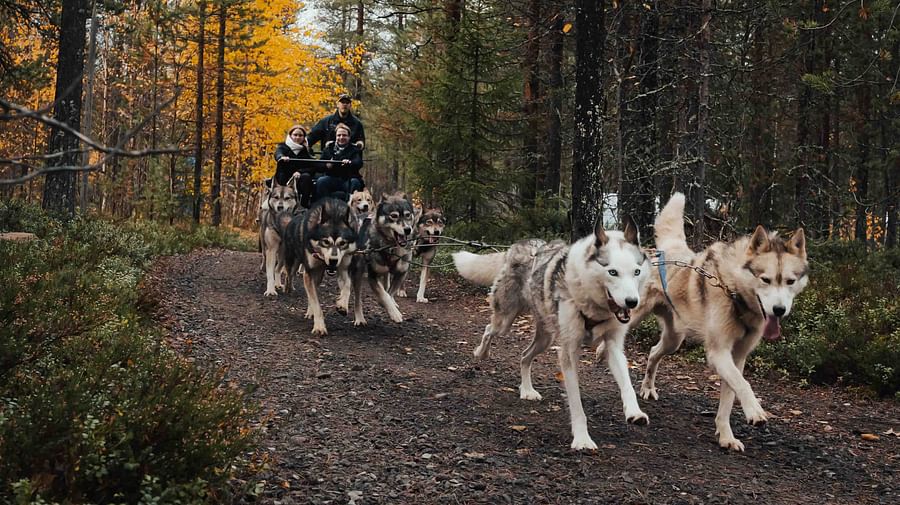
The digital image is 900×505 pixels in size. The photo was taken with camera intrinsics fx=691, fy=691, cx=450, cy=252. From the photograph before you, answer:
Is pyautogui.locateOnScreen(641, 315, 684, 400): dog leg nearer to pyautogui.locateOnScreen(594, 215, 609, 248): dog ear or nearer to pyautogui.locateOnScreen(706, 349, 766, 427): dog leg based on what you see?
pyautogui.locateOnScreen(706, 349, 766, 427): dog leg

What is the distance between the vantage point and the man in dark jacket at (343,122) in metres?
11.0

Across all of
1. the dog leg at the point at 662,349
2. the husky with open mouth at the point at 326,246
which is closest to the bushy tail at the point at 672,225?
the dog leg at the point at 662,349

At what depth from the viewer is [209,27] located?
21.5 metres

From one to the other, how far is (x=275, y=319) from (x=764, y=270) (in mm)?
5771

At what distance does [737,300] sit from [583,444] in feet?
5.17

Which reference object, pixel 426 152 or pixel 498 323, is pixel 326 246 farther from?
pixel 426 152

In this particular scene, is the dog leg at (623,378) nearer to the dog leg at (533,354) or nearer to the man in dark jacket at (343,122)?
the dog leg at (533,354)

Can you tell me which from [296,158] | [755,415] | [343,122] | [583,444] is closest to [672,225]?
[755,415]

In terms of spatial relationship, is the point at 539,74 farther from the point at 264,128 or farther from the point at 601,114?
the point at 264,128

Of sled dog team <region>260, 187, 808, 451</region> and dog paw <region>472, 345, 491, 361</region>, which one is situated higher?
sled dog team <region>260, 187, 808, 451</region>

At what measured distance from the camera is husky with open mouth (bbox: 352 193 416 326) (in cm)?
848

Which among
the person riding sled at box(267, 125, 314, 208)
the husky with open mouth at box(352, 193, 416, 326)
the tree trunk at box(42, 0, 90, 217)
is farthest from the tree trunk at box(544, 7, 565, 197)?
the tree trunk at box(42, 0, 90, 217)

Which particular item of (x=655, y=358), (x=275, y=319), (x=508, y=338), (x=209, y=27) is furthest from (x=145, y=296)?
(x=209, y=27)

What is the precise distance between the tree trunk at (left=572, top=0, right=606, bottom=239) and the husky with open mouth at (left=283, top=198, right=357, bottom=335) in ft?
9.61
